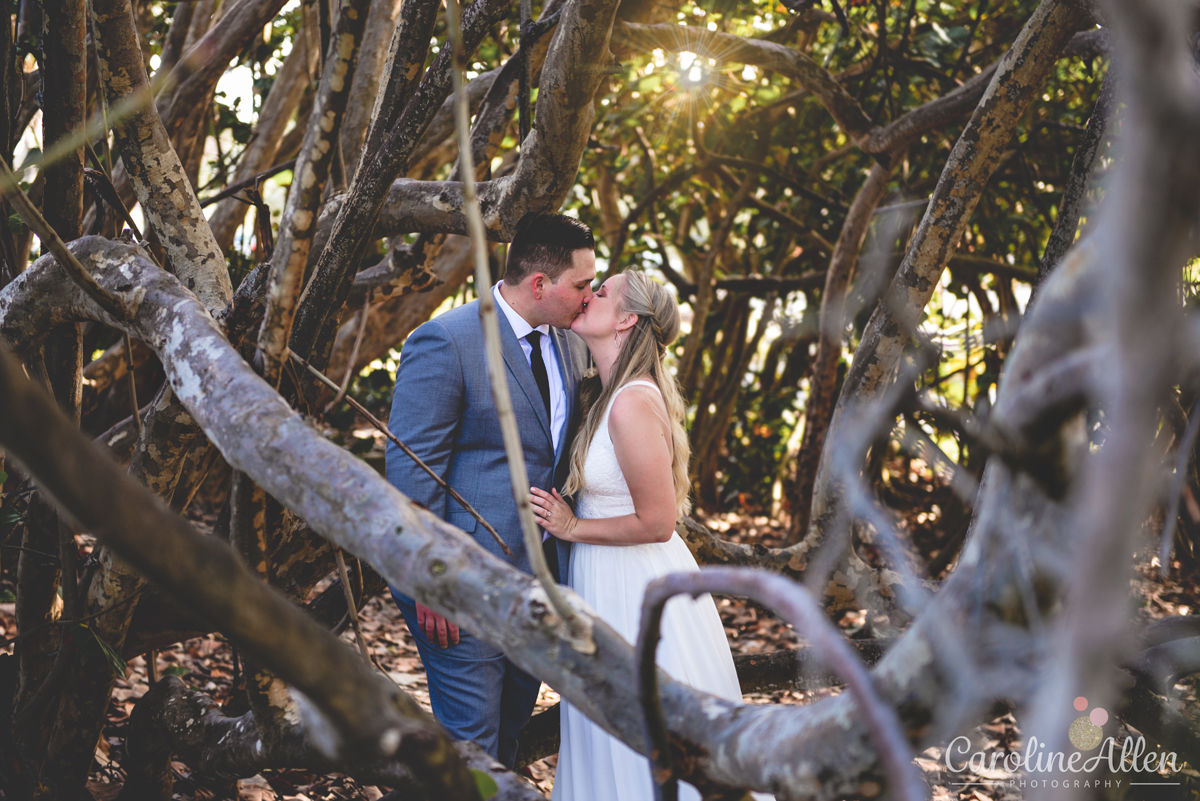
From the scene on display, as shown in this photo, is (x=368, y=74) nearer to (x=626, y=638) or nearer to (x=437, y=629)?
(x=437, y=629)

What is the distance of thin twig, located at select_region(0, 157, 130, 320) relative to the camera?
113 centimetres

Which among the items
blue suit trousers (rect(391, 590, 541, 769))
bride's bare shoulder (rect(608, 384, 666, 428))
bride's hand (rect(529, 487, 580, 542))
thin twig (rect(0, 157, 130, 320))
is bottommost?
blue suit trousers (rect(391, 590, 541, 769))

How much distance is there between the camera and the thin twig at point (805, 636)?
61 cm

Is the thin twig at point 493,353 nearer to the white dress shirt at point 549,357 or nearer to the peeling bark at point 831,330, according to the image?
the white dress shirt at point 549,357

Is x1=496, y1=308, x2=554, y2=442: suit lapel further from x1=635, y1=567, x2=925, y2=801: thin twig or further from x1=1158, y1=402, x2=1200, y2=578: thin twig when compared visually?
x1=1158, y1=402, x2=1200, y2=578: thin twig

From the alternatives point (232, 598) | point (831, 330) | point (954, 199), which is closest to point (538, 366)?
point (954, 199)

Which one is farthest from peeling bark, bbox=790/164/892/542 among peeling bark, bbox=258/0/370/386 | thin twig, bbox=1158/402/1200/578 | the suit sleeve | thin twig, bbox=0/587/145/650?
thin twig, bbox=0/587/145/650

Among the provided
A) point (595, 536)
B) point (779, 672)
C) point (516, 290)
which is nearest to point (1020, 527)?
point (595, 536)

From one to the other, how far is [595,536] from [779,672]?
0.93m

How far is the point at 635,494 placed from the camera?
2186 millimetres

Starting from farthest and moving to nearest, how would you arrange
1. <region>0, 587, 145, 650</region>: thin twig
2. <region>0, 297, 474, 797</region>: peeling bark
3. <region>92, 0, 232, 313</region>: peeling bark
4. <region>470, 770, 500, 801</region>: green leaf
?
<region>0, 587, 145, 650</region>: thin twig → <region>92, 0, 232, 313</region>: peeling bark → <region>470, 770, 500, 801</region>: green leaf → <region>0, 297, 474, 797</region>: peeling bark

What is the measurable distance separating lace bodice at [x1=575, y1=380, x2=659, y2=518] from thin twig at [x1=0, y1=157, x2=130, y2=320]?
128 centimetres

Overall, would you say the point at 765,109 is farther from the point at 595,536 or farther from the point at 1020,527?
the point at 1020,527

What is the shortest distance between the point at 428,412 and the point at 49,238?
101 cm
